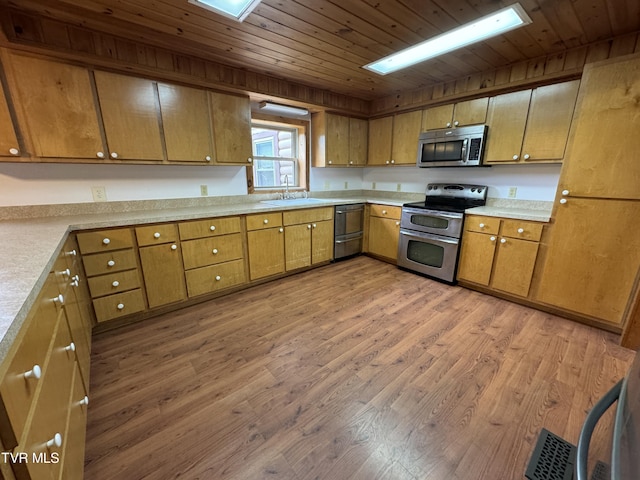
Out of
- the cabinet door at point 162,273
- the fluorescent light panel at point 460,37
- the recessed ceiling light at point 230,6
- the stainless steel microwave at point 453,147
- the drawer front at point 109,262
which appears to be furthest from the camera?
the stainless steel microwave at point 453,147

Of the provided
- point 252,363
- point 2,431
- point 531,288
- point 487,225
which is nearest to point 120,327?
point 252,363

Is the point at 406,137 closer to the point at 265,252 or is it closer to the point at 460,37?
the point at 460,37

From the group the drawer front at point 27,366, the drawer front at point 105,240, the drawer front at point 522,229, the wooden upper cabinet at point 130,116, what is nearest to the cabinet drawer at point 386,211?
the drawer front at point 522,229

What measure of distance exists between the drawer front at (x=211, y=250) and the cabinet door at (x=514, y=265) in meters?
2.72

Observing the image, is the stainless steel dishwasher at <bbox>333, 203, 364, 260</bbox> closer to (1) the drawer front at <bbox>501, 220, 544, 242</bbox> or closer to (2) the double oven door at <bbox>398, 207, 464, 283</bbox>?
(2) the double oven door at <bbox>398, 207, 464, 283</bbox>

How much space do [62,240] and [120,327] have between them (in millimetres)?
1132

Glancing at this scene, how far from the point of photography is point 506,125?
2.75m

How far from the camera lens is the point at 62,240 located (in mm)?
1515

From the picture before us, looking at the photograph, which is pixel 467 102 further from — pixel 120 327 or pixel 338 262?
pixel 120 327

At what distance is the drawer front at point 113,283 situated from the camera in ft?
6.92

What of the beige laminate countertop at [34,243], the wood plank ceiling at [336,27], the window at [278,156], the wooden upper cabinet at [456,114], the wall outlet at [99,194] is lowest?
the beige laminate countertop at [34,243]

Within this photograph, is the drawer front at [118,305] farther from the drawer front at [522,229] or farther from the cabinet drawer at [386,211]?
the drawer front at [522,229]

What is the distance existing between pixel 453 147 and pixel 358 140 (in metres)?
1.43

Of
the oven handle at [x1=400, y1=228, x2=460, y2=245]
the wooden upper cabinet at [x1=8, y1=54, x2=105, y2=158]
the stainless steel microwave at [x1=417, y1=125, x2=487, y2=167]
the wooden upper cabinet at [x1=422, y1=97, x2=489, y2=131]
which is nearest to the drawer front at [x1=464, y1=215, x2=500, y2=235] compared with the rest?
the oven handle at [x1=400, y1=228, x2=460, y2=245]
